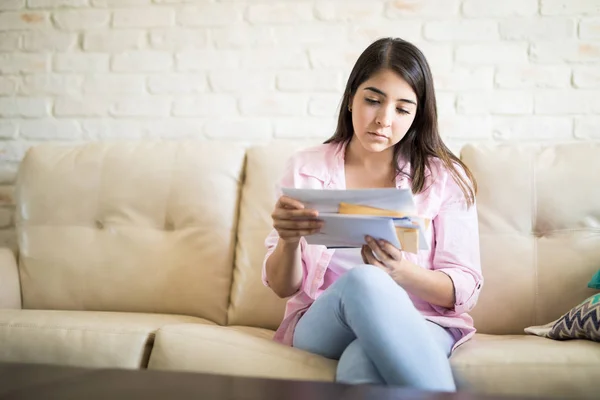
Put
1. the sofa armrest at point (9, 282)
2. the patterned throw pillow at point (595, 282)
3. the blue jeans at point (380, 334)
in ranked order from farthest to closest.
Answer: the sofa armrest at point (9, 282) → the patterned throw pillow at point (595, 282) → the blue jeans at point (380, 334)

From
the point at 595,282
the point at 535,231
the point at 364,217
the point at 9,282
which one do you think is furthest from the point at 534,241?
the point at 9,282

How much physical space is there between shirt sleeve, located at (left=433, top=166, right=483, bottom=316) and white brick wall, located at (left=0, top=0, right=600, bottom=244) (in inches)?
27.1

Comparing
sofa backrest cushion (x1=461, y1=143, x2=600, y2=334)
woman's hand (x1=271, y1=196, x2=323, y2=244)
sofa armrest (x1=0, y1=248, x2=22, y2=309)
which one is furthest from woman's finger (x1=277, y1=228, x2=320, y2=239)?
sofa armrest (x1=0, y1=248, x2=22, y2=309)

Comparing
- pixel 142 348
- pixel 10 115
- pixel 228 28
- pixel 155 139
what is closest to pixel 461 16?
pixel 228 28

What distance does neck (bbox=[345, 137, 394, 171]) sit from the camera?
1.64 meters

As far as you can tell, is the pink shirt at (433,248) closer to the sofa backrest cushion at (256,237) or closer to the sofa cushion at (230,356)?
the sofa cushion at (230,356)

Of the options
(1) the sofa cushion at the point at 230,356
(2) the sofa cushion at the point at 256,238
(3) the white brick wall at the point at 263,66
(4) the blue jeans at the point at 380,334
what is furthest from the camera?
(3) the white brick wall at the point at 263,66

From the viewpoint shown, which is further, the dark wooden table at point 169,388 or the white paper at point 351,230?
the white paper at point 351,230

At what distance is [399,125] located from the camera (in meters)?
1.50

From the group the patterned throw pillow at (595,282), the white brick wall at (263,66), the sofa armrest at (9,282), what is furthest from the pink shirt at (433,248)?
the sofa armrest at (9,282)

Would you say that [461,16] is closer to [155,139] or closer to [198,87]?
[198,87]

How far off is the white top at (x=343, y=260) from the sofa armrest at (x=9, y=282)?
3.64 feet

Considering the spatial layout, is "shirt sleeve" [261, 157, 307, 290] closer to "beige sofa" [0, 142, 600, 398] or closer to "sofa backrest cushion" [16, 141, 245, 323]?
"beige sofa" [0, 142, 600, 398]

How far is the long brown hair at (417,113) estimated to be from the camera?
1519mm
